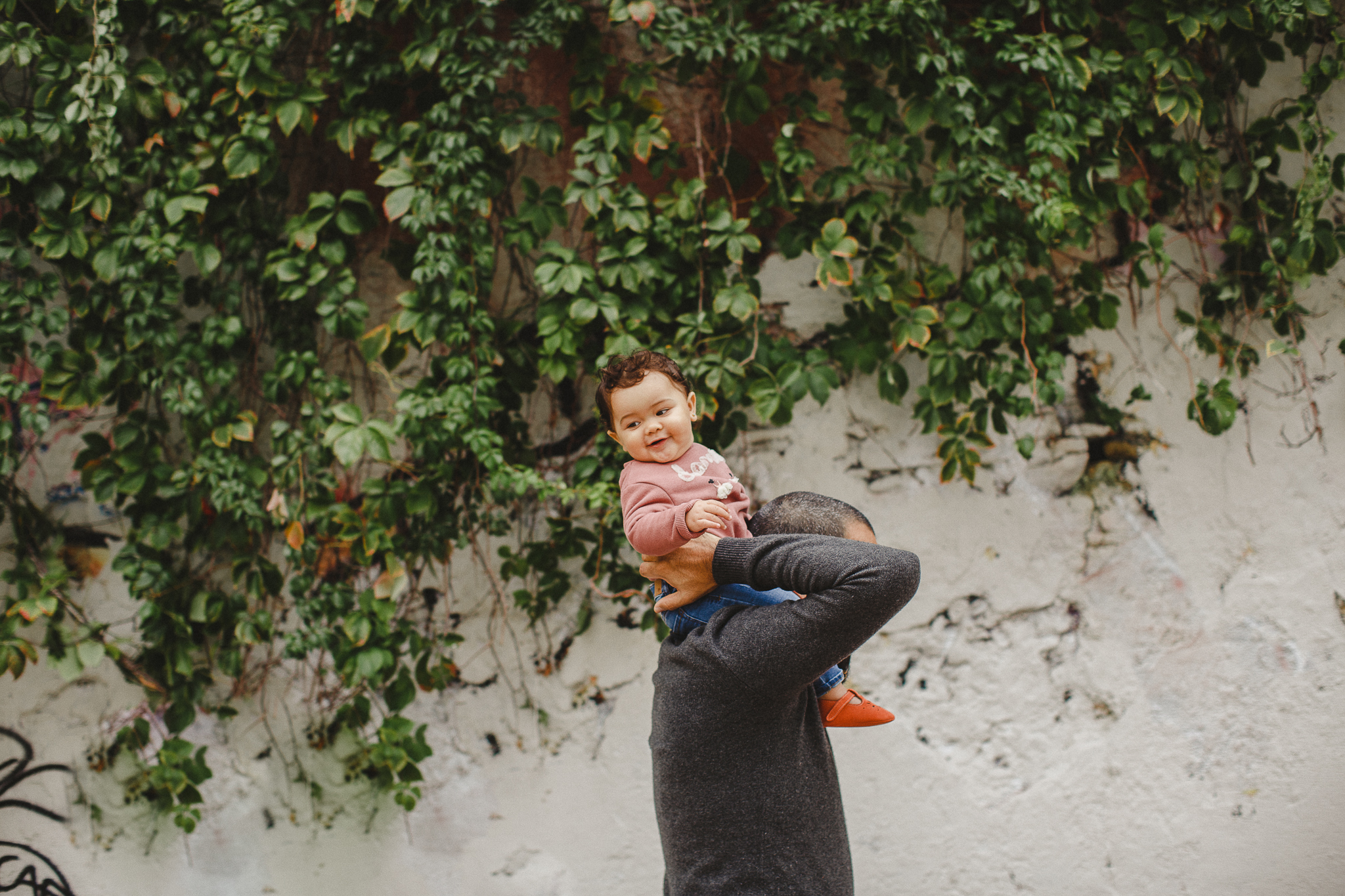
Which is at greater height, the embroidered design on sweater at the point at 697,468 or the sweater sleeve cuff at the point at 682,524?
the embroidered design on sweater at the point at 697,468

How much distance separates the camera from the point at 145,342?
218 cm

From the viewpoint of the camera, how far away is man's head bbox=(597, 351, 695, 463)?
1.27 meters

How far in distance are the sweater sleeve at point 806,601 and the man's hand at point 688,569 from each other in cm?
3

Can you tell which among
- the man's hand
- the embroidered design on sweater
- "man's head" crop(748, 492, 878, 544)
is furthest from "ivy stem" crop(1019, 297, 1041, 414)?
the man's hand

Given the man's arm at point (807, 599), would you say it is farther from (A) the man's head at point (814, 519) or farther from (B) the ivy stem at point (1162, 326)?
(B) the ivy stem at point (1162, 326)

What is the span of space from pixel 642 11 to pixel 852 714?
1.65 metres

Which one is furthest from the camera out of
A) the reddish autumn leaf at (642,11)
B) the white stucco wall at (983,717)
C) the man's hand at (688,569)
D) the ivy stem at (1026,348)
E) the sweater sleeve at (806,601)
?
the white stucco wall at (983,717)

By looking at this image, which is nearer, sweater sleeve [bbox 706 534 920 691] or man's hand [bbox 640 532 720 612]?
sweater sleeve [bbox 706 534 920 691]

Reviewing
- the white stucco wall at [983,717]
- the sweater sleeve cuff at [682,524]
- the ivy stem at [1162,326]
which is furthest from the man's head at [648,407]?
the ivy stem at [1162,326]

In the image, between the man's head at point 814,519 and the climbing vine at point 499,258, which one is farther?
the climbing vine at point 499,258

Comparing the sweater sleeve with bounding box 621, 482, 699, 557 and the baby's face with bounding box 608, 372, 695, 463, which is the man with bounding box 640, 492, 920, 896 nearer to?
the sweater sleeve with bounding box 621, 482, 699, 557

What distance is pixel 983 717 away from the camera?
2.33m

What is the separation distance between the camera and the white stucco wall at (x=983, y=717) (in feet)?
7.51

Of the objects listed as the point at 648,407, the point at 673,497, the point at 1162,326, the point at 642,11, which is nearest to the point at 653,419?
the point at 648,407
